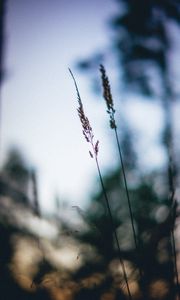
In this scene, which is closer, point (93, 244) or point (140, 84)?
point (93, 244)

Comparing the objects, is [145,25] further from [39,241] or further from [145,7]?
[39,241]

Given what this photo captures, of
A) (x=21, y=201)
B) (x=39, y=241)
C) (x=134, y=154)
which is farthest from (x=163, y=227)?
(x=21, y=201)

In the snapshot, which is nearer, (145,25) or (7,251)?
(7,251)

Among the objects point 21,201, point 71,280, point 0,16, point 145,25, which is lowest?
point 71,280

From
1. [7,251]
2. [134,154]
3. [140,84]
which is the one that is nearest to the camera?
[7,251]

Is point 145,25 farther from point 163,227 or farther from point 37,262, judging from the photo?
point 37,262

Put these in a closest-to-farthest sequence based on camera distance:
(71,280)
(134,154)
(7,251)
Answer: (71,280) < (7,251) < (134,154)

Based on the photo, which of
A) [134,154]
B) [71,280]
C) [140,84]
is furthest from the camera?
[140,84]

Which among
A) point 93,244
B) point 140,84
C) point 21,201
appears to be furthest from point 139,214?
point 140,84

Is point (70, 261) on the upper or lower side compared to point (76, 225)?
lower
